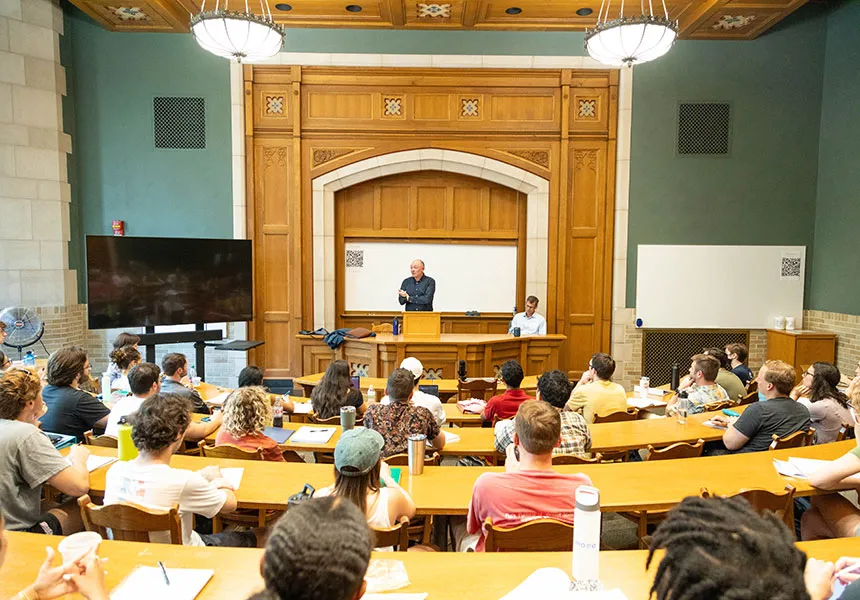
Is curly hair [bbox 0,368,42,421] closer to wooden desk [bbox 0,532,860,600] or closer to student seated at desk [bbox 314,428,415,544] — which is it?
wooden desk [bbox 0,532,860,600]

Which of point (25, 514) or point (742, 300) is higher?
point (742, 300)

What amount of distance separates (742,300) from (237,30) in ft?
25.1

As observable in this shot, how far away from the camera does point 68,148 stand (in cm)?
784

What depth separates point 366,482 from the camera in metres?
2.09

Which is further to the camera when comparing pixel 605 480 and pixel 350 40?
pixel 350 40

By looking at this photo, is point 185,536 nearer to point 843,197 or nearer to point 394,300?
point 394,300

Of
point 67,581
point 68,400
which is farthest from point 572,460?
point 68,400

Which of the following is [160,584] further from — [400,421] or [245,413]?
[400,421]

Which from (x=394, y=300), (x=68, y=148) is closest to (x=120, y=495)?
(x=394, y=300)

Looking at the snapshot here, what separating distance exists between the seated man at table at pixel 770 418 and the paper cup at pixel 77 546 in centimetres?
346

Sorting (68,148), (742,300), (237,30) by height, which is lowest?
(742,300)

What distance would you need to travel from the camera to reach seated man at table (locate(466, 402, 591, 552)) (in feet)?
7.30

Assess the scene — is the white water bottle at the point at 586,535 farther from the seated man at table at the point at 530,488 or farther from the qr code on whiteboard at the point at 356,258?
the qr code on whiteboard at the point at 356,258

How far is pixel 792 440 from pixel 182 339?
6.51 m
